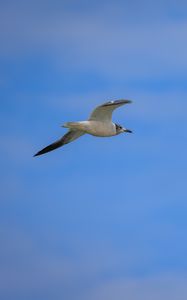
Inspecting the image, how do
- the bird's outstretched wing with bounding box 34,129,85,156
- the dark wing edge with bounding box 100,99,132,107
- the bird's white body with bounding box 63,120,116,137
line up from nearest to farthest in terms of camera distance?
the dark wing edge with bounding box 100,99,132,107, the bird's white body with bounding box 63,120,116,137, the bird's outstretched wing with bounding box 34,129,85,156

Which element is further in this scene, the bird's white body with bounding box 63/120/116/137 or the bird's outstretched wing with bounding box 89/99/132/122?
the bird's white body with bounding box 63/120/116/137

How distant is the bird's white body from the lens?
49.2 metres

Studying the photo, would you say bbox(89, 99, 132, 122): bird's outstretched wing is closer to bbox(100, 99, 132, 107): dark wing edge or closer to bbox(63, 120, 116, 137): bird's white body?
bbox(100, 99, 132, 107): dark wing edge

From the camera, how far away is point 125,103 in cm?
4828

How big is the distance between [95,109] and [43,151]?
16.6ft

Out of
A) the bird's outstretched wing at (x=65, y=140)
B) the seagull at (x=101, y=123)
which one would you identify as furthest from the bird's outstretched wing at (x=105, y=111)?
the bird's outstretched wing at (x=65, y=140)

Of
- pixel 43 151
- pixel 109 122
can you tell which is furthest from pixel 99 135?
pixel 43 151

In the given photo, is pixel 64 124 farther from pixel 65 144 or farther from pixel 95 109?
Answer: pixel 65 144

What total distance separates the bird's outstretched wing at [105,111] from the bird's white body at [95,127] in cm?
17

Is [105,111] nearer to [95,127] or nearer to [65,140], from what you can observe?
[95,127]

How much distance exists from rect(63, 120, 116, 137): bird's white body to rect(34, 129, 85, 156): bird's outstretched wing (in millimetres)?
2997

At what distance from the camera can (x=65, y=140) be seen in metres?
53.6

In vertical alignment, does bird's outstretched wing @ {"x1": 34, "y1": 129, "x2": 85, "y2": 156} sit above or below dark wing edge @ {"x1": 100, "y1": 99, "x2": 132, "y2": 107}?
above

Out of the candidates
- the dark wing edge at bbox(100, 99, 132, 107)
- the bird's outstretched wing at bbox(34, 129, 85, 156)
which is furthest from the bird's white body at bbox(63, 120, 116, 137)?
the bird's outstretched wing at bbox(34, 129, 85, 156)
